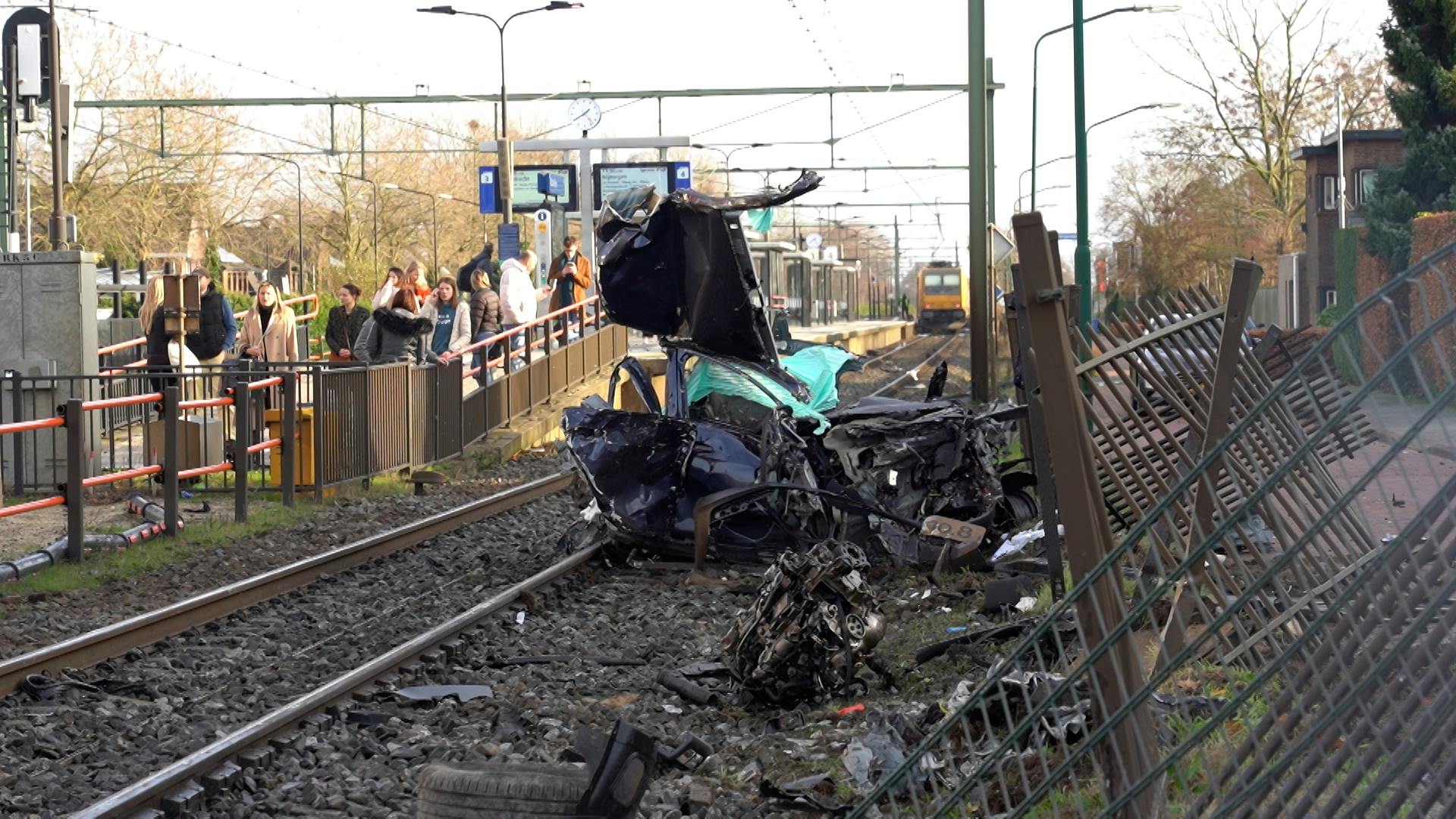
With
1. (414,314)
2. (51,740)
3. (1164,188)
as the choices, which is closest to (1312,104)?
(1164,188)

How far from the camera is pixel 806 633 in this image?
24.2 feet

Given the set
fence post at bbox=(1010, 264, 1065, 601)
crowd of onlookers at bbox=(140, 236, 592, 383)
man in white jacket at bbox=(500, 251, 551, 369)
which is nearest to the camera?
fence post at bbox=(1010, 264, 1065, 601)

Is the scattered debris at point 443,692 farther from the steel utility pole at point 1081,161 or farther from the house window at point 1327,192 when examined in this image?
the house window at point 1327,192

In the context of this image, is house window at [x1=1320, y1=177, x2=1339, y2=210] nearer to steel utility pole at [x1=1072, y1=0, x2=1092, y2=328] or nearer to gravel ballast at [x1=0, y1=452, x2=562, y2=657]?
steel utility pole at [x1=1072, y1=0, x2=1092, y2=328]

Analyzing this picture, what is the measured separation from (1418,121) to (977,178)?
11810mm

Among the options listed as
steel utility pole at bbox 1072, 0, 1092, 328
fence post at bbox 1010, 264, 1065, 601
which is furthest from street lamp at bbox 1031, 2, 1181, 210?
fence post at bbox 1010, 264, 1065, 601

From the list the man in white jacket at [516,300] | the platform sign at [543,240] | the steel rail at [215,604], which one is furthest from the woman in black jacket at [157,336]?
the platform sign at [543,240]

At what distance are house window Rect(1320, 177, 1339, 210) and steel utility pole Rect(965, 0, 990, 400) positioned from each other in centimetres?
2958

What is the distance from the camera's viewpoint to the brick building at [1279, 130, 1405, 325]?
47594 mm

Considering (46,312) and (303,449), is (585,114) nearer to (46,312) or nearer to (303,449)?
(46,312)

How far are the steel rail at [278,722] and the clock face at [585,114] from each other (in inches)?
1192

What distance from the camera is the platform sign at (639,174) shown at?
4297 cm

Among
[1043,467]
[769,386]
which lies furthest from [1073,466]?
[769,386]

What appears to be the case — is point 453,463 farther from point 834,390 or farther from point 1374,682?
point 1374,682
